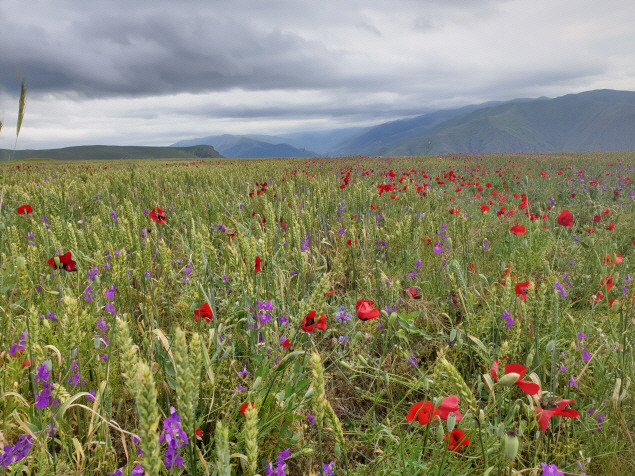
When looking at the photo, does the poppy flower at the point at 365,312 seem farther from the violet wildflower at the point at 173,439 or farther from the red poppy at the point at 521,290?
the red poppy at the point at 521,290

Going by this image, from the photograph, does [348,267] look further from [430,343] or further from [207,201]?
[207,201]

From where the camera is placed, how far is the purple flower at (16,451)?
3.80ft

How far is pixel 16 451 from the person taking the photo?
1.23 m

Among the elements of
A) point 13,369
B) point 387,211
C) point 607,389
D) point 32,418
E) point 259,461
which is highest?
point 387,211

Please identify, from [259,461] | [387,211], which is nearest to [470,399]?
[259,461]

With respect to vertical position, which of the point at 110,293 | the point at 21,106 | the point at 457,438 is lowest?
the point at 457,438

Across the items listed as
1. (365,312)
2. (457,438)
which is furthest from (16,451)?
(457,438)

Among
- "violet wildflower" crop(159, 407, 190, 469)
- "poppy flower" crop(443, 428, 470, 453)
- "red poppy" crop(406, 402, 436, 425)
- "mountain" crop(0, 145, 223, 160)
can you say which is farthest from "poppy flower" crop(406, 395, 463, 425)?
"mountain" crop(0, 145, 223, 160)

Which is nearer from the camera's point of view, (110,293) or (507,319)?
(507,319)

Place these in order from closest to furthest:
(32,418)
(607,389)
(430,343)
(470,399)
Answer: (470,399), (32,418), (607,389), (430,343)

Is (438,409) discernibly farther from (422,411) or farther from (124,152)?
(124,152)

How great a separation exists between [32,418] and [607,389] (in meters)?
2.50

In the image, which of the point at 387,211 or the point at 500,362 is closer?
the point at 500,362

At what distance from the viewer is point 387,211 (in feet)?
16.7
